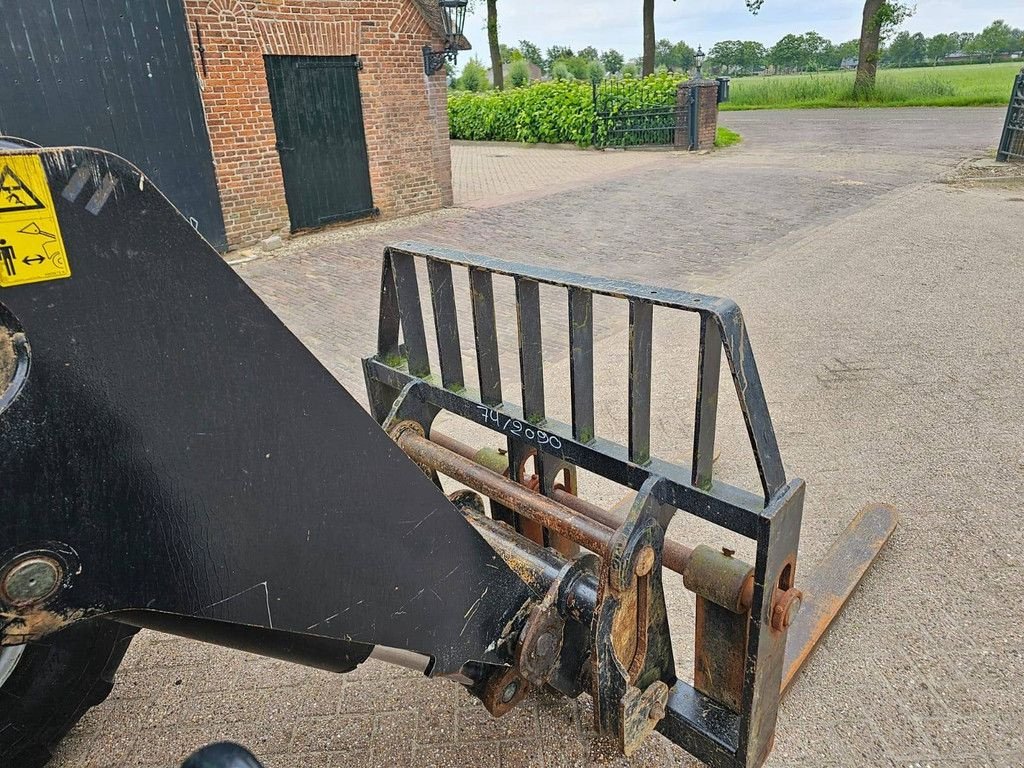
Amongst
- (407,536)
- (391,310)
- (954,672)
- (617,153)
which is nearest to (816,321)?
(954,672)

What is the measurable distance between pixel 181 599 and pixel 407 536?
0.43 metres

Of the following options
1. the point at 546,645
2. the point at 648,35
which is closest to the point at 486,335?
the point at 546,645

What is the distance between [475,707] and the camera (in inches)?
96.5

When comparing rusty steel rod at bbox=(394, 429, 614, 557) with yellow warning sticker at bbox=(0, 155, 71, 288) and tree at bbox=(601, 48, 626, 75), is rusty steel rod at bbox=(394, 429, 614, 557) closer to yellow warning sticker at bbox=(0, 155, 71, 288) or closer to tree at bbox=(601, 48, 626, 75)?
yellow warning sticker at bbox=(0, 155, 71, 288)

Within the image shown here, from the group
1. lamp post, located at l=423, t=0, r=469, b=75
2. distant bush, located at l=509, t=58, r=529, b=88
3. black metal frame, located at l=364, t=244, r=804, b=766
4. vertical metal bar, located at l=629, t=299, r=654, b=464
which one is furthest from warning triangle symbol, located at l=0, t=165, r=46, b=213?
distant bush, located at l=509, t=58, r=529, b=88

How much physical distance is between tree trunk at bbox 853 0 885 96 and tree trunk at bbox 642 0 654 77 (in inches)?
293

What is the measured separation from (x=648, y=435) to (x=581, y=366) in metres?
0.28

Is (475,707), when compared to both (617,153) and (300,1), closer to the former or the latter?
(300,1)

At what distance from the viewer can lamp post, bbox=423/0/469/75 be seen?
37.6 ft

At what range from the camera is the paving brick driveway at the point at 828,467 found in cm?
233

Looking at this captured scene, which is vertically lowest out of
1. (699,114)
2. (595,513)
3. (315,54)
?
(595,513)

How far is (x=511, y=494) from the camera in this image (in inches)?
86.4

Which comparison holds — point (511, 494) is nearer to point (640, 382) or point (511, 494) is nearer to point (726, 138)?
point (640, 382)

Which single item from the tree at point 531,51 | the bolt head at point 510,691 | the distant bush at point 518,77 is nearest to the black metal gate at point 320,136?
the bolt head at point 510,691
